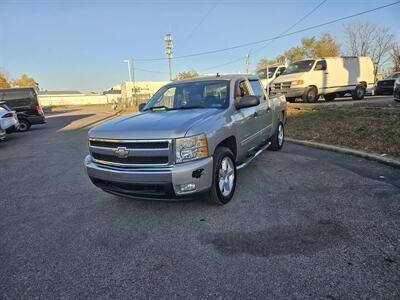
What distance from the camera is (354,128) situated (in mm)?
7582

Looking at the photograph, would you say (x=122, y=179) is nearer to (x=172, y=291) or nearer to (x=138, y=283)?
(x=138, y=283)

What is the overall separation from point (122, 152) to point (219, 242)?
1.58m

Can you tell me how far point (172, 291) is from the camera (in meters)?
2.31

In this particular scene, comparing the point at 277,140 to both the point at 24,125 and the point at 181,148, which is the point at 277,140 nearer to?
the point at 181,148

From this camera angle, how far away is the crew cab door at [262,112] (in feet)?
17.6

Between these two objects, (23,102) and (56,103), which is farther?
(56,103)

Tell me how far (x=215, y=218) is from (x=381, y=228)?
6.08 feet

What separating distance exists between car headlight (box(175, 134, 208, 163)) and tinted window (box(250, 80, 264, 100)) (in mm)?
2531

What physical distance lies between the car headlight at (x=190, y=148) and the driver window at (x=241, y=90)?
4.70 feet

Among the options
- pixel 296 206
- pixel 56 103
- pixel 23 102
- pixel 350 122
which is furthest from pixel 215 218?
pixel 56 103

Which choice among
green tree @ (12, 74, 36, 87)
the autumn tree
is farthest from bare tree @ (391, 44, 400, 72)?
green tree @ (12, 74, 36, 87)

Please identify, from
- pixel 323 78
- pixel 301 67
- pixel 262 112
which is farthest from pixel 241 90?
pixel 323 78

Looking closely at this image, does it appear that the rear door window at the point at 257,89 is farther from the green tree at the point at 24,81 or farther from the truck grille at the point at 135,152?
the green tree at the point at 24,81

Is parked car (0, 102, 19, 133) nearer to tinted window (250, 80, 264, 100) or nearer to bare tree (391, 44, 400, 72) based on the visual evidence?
tinted window (250, 80, 264, 100)
